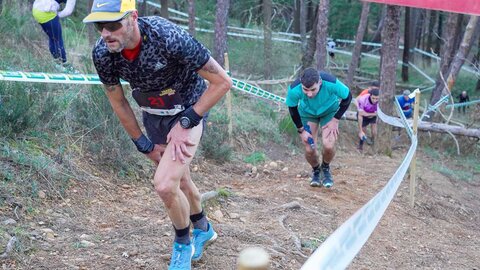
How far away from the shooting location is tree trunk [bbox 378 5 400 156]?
12.0 meters

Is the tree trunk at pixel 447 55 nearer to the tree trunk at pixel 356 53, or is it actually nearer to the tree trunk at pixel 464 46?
the tree trunk at pixel 464 46

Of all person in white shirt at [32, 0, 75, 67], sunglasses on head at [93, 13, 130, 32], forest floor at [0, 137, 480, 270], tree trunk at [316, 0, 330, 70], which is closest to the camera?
sunglasses on head at [93, 13, 130, 32]

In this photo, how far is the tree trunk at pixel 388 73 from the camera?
12.0 meters

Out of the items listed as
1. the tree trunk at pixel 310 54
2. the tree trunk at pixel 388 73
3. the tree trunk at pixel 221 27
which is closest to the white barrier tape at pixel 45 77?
the tree trunk at pixel 221 27

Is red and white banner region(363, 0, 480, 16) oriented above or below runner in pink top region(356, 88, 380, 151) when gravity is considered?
above

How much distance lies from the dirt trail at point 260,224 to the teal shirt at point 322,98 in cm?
104

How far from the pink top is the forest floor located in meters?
3.32

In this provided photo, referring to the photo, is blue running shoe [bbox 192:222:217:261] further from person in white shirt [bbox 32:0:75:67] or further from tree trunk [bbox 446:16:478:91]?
tree trunk [bbox 446:16:478:91]

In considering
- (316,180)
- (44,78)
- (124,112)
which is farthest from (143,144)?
(316,180)

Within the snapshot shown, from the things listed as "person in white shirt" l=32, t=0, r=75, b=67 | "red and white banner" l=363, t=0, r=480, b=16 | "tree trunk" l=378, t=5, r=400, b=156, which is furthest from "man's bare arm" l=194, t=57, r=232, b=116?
"tree trunk" l=378, t=5, r=400, b=156

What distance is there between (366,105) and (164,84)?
958 centimetres

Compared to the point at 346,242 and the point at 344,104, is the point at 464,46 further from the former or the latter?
the point at 346,242

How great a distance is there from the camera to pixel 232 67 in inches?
641

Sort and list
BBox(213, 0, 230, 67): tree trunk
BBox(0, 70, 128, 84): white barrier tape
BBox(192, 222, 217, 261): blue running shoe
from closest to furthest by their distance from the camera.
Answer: BBox(192, 222, 217, 261): blue running shoe < BBox(0, 70, 128, 84): white barrier tape < BBox(213, 0, 230, 67): tree trunk
